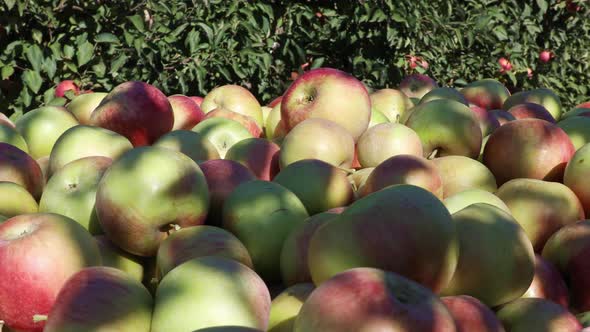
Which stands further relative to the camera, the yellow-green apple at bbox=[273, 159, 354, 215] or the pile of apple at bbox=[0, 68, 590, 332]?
the yellow-green apple at bbox=[273, 159, 354, 215]

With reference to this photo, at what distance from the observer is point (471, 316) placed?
1064 millimetres

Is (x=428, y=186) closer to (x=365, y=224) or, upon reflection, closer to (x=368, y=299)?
(x=365, y=224)

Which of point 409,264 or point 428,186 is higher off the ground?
point 409,264

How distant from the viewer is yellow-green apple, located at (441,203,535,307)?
125 cm

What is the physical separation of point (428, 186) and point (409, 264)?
620 millimetres

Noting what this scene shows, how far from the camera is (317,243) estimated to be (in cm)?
117

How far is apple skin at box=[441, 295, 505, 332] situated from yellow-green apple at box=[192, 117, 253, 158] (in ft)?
4.19

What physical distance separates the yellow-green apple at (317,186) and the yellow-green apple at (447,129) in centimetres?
54

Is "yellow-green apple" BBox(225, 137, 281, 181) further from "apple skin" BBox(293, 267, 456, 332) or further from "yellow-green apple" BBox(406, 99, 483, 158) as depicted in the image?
"apple skin" BBox(293, 267, 456, 332)

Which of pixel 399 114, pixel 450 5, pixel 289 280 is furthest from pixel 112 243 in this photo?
pixel 450 5

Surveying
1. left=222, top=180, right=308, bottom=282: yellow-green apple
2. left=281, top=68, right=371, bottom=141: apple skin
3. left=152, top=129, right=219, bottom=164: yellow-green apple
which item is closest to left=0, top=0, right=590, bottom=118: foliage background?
left=281, top=68, right=371, bottom=141: apple skin

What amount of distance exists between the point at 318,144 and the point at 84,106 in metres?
1.07

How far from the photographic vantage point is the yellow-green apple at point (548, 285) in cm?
138

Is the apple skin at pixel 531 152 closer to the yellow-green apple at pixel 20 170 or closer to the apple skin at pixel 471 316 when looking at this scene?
the apple skin at pixel 471 316
